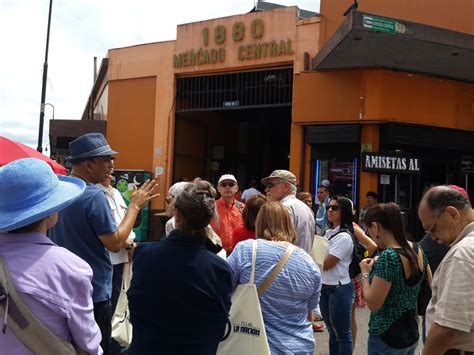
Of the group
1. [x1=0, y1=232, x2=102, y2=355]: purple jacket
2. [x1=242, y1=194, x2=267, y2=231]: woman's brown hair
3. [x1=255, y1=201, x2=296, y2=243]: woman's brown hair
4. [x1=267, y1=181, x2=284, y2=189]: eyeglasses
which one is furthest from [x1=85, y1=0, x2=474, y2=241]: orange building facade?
[x1=0, y1=232, x2=102, y2=355]: purple jacket

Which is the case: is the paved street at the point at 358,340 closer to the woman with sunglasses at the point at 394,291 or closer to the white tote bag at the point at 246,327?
the woman with sunglasses at the point at 394,291

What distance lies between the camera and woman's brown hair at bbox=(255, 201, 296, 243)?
2975 millimetres

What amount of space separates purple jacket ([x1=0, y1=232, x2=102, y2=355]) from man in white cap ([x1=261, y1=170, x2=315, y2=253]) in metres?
2.50

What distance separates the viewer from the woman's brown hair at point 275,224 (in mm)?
2975

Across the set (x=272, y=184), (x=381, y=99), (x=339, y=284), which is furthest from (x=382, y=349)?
(x=381, y=99)

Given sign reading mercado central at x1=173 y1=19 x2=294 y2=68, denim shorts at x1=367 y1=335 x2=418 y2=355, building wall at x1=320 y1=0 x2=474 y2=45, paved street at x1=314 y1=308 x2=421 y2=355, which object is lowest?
paved street at x1=314 y1=308 x2=421 y2=355

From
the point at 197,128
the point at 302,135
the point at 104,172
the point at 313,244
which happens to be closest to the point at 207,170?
the point at 197,128

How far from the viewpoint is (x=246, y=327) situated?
2604 mm

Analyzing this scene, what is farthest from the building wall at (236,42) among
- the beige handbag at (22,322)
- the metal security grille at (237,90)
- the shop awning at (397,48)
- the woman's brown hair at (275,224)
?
the beige handbag at (22,322)

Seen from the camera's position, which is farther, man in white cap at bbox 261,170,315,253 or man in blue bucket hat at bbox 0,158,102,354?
man in white cap at bbox 261,170,315,253

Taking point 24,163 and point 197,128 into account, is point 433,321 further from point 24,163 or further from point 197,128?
point 197,128

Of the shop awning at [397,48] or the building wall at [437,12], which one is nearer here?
the shop awning at [397,48]

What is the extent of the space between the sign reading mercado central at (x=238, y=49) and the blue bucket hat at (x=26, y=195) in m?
10.0

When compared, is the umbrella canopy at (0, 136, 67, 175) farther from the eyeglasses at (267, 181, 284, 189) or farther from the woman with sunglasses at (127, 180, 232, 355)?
the woman with sunglasses at (127, 180, 232, 355)
